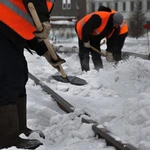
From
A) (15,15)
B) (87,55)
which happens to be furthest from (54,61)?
(87,55)

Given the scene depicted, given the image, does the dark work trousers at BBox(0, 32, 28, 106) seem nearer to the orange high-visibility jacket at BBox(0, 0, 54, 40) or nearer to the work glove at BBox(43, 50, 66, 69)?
the orange high-visibility jacket at BBox(0, 0, 54, 40)

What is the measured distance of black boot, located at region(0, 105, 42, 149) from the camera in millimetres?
3469

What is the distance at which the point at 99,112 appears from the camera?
4.73m

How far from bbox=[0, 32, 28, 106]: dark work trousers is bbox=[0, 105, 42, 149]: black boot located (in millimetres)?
71

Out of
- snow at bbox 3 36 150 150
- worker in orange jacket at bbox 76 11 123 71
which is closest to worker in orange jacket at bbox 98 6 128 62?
worker in orange jacket at bbox 76 11 123 71

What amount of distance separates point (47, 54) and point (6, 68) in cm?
64

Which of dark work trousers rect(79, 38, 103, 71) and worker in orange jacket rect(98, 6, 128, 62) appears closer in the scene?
dark work trousers rect(79, 38, 103, 71)

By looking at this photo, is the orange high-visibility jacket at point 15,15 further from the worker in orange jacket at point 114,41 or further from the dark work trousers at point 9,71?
the worker in orange jacket at point 114,41

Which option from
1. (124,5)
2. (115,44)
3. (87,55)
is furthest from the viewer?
(124,5)

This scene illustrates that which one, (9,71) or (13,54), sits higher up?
(13,54)

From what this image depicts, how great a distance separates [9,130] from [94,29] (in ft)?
17.3

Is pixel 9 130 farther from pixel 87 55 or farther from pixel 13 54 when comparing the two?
pixel 87 55

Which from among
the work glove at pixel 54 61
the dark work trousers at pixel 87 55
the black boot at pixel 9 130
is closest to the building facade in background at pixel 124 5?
the dark work trousers at pixel 87 55

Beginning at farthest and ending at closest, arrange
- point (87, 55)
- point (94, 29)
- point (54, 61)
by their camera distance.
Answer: point (87, 55) → point (94, 29) → point (54, 61)
